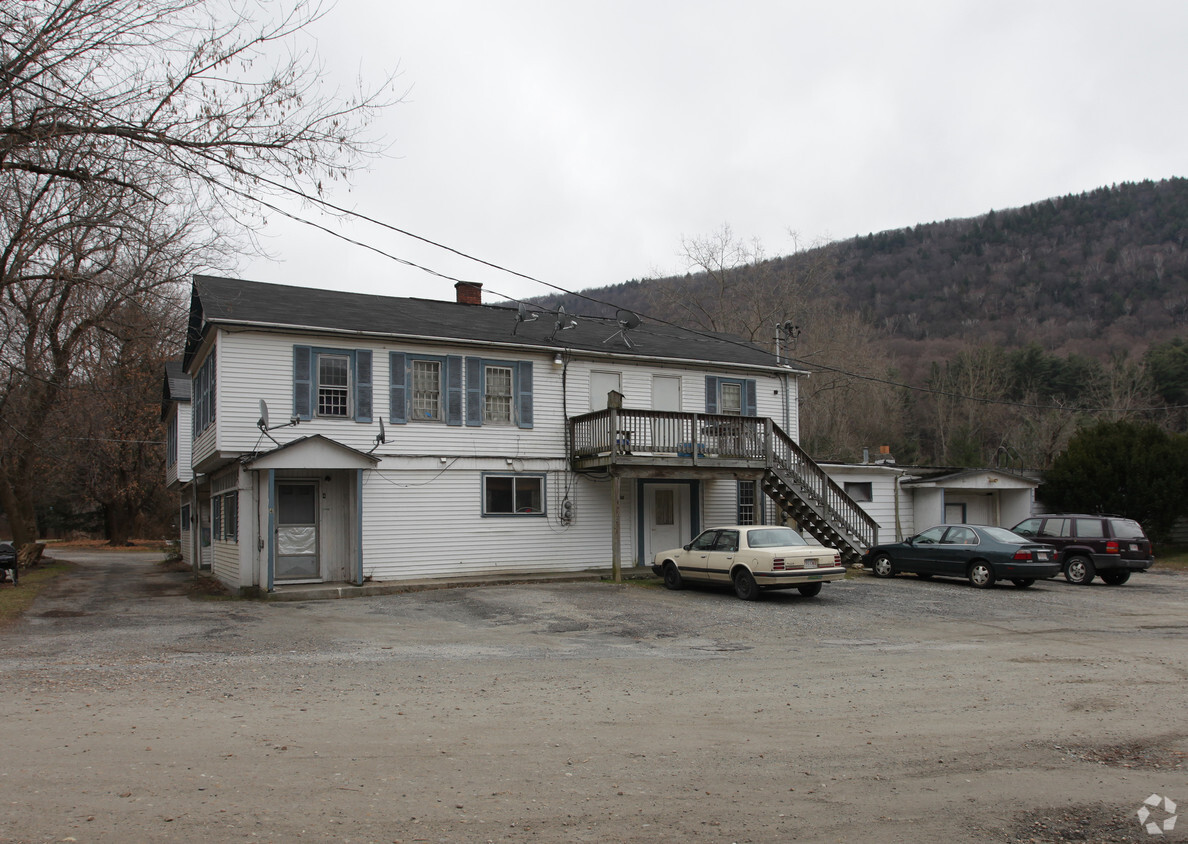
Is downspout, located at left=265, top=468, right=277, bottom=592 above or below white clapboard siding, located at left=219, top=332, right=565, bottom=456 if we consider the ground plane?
below

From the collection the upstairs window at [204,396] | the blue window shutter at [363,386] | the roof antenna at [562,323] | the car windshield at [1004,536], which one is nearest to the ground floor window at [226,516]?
the upstairs window at [204,396]

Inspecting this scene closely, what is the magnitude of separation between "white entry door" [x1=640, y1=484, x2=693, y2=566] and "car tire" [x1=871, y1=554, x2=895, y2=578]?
4.78m

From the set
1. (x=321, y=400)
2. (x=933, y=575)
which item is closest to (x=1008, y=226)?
(x=933, y=575)

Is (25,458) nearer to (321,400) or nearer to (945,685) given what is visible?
(321,400)

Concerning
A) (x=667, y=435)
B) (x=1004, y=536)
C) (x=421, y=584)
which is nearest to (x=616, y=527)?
(x=667, y=435)

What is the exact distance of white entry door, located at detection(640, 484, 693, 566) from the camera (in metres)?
23.8

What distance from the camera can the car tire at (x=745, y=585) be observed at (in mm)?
16984

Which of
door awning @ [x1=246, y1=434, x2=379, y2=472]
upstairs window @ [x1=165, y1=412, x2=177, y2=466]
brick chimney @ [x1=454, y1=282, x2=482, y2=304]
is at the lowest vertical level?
door awning @ [x1=246, y1=434, x2=379, y2=472]

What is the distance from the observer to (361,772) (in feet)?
20.4

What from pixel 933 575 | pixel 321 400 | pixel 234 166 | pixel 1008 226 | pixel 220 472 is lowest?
pixel 933 575

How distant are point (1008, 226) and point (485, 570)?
97.6 metres

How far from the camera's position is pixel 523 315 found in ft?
76.3

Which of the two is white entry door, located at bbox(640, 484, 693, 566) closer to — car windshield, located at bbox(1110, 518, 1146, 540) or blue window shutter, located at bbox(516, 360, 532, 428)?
blue window shutter, located at bbox(516, 360, 532, 428)

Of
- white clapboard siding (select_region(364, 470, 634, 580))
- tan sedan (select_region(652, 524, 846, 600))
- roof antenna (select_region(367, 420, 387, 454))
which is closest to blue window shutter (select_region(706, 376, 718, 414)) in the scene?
white clapboard siding (select_region(364, 470, 634, 580))
